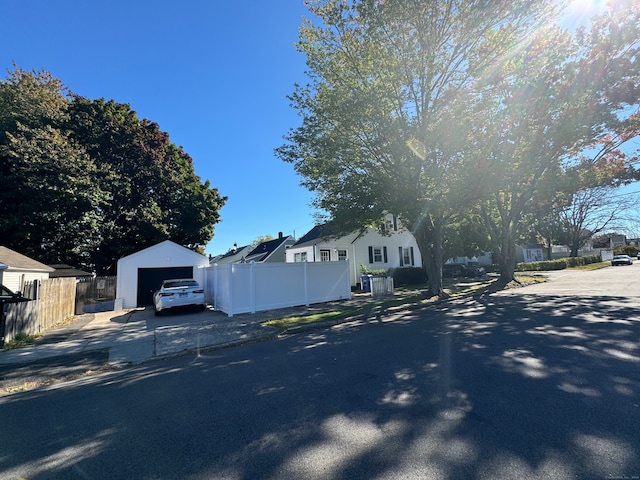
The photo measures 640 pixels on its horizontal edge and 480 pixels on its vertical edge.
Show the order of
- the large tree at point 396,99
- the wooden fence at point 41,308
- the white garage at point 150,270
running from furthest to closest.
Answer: the white garage at point 150,270
the large tree at point 396,99
the wooden fence at point 41,308

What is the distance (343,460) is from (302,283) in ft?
36.3

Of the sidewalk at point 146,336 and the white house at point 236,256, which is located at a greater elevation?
the white house at point 236,256

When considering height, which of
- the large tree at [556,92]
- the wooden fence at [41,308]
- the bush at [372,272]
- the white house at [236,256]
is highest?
the large tree at [556,92]

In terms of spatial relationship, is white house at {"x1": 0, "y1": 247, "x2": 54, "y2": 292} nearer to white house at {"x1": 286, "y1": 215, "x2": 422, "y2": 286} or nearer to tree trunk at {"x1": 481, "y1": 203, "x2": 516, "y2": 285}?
white house at {"x1": 286, "y1": 215, "x2": 422, "y2": 286}

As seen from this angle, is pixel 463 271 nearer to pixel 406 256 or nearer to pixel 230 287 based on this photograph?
pixel 406 256

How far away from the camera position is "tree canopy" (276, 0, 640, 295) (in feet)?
35.9

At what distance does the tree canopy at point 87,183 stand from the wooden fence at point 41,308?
746 cm

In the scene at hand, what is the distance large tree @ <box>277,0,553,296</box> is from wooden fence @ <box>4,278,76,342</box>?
33.2ft

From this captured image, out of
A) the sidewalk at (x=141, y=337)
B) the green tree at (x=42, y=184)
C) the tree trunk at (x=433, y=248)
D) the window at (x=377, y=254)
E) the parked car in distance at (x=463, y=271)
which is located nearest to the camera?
the sidewalk at (x=141, y=337)

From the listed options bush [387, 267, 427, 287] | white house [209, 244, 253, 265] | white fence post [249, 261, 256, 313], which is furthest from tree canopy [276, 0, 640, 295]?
white house [209, 244, 253, 265]

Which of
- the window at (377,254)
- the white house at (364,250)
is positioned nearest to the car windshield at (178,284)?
the white house at (364,250)

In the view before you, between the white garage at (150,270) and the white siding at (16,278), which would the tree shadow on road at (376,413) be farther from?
the white garage at (150,270)

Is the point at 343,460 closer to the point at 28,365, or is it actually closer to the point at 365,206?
the point at 28,365

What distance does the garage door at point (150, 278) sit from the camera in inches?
653
